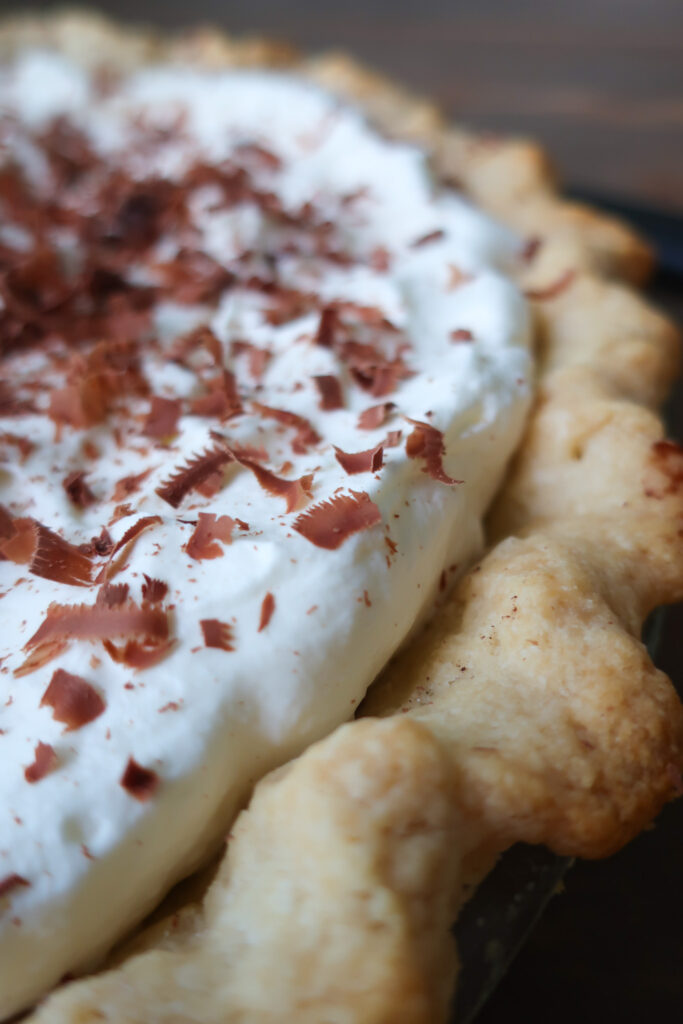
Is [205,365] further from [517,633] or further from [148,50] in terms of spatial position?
[148,50]

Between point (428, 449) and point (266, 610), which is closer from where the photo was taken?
point (266, 610)

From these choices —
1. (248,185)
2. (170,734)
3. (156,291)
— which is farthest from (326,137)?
(170,734)

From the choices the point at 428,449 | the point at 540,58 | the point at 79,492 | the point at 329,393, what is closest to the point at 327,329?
the point at 329,393

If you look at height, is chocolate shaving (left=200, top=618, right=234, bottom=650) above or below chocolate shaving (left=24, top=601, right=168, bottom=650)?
below

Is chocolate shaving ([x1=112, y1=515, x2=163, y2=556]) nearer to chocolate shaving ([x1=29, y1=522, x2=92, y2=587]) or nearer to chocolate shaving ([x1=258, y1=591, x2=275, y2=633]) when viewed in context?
chocolate shaving ([x1=29, y1=522, x2=92, y2=587])

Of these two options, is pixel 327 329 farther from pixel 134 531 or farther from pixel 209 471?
pixel 134 531

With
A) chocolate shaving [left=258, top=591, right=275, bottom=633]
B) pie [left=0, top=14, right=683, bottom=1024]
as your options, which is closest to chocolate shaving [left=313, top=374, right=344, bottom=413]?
pie [left=0, top=14, right=683, bottom=1024]

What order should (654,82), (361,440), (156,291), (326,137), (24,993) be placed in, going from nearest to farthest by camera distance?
1. (24,993)
2. (361,440)
3. (156,291)
4. (326,137)
5. (654,82)
